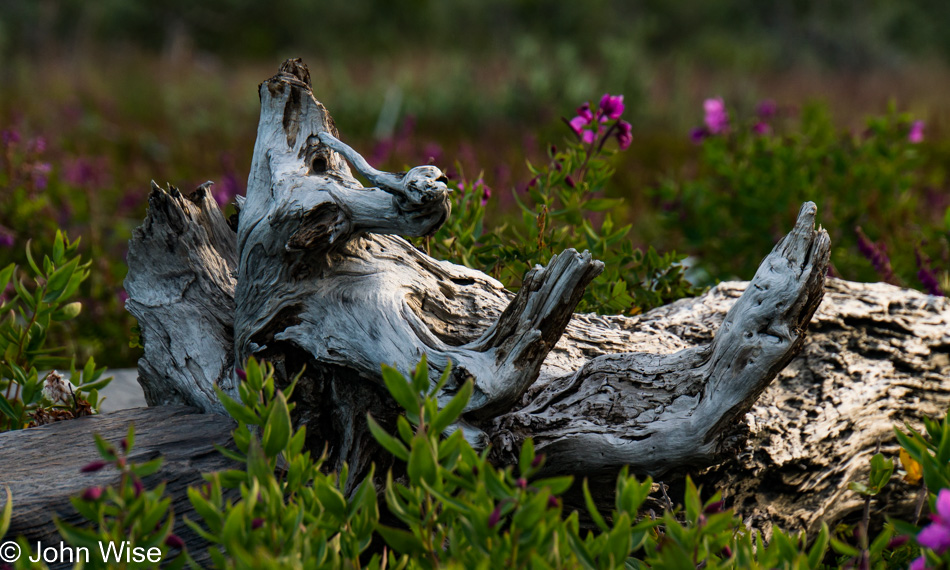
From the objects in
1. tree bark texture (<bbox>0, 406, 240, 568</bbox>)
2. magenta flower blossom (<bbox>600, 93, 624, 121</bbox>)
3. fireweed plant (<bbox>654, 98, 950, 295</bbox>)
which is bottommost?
tree bark texture (<bbox>0, 406, 240, 568</bbox>)

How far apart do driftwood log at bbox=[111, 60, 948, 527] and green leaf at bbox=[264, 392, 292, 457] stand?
571 millimetres

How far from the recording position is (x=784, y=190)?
4.38 m

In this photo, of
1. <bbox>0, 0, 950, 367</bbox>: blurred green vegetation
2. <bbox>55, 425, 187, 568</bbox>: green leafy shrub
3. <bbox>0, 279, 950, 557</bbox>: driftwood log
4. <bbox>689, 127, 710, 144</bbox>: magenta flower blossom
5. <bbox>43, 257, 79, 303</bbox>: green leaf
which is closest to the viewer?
<bbox>55, 425, 187, 568</bbox>: green leafy shrub

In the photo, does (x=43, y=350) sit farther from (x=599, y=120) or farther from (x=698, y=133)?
(x=698, y=133)

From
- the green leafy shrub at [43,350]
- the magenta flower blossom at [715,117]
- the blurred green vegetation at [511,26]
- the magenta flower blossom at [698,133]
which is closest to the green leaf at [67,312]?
the green leafy shrub at [43,350]

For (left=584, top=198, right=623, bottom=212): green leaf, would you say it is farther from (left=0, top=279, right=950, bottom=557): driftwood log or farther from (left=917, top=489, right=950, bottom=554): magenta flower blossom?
(left=917, top=489, right=950, bottom=554): magenta flower blossom

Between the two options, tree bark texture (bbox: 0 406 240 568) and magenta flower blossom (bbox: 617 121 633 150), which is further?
magenta flower blossom (bbox: 617 121 633 150)

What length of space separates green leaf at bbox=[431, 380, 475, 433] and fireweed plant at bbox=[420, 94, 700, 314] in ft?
4.97

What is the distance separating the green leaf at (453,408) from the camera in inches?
51.6

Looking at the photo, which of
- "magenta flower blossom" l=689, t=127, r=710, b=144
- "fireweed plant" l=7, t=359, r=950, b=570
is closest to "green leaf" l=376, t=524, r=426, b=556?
"fireweed plant" l=7, t=359, r=950, b=570

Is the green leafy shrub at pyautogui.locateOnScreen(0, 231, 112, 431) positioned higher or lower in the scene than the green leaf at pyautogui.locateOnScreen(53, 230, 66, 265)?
lower

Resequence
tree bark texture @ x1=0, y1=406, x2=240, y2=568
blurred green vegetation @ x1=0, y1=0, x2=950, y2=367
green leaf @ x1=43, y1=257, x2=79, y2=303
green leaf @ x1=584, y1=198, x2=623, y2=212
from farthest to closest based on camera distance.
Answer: blurred green vegetation @ x1=0, y1=0, x2=950, y2=367, green leaf @ x1=584, y1=198, x2=623, y2=212, green leaf @ x1=43, y1=257, x2=79, y2=303, tree bark texture @ x1=0, y1=406, x2=240, y2=568

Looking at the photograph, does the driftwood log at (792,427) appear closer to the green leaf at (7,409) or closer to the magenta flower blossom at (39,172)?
the green leaf at (7,409)

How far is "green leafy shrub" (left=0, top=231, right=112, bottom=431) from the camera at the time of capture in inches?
87.1
